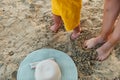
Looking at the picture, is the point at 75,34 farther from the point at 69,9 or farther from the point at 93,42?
the point at 69,9

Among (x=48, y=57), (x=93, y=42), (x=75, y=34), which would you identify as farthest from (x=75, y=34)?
(x=48, y=57)

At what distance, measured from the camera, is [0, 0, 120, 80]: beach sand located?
1.30m

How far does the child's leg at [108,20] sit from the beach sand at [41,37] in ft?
0.18

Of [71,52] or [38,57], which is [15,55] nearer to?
[38,57]

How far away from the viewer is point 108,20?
1.24m

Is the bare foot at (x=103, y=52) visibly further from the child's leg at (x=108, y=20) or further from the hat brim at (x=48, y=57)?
the hat brim at (x=48, y=57)

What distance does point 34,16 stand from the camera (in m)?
1.56

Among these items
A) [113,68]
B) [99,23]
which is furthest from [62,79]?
[99,23]

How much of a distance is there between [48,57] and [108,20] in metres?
0.37

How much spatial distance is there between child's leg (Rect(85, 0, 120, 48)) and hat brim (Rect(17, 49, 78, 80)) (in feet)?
0.63

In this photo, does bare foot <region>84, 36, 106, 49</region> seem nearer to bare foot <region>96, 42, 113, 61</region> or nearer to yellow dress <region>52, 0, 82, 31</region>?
bare foot <region>96, 42, 113, 61</region>

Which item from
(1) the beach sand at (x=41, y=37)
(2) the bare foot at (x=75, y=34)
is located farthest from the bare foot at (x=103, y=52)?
(2) the bare foot at (x=75, y=34)

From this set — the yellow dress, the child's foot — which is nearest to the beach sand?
the child's foot

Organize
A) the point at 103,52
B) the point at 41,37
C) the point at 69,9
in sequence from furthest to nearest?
1. the point at 41,37
2. the point at 103,52
3. the point at 69,9
